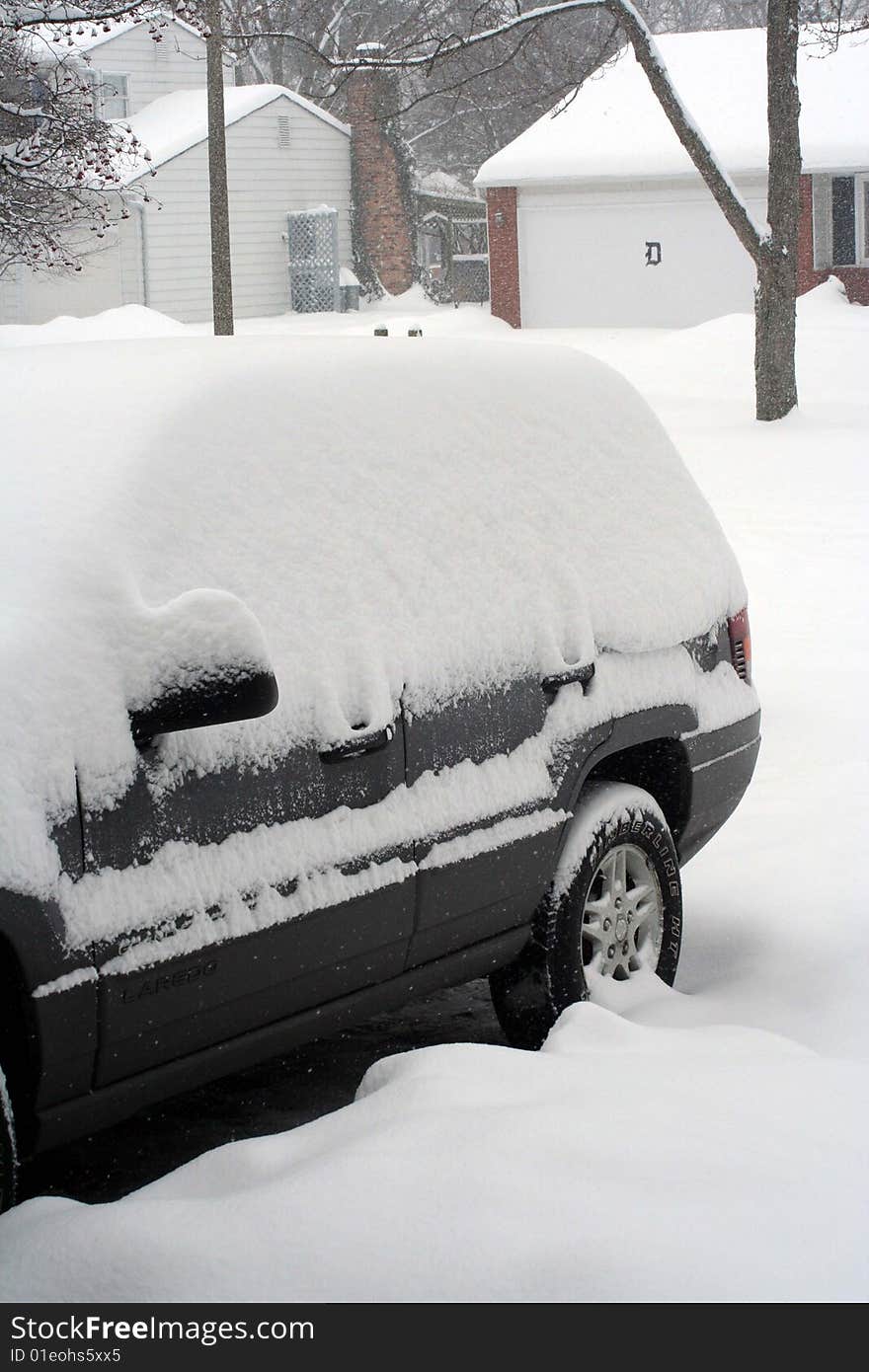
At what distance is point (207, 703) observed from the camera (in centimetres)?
327

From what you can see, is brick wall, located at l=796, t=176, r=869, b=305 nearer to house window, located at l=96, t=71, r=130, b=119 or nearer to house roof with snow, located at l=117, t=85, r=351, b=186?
house roof with snow, located at l=117, t=85, r=351, b=186

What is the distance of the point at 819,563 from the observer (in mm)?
12664

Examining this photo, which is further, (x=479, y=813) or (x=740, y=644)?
(x=740, y=644)

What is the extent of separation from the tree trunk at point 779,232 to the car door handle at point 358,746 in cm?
1696

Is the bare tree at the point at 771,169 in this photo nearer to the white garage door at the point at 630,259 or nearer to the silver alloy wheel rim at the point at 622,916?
the white garage door at the point at 630,259

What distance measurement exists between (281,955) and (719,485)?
13.6 meters

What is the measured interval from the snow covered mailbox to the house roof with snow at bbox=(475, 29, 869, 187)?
2808cm

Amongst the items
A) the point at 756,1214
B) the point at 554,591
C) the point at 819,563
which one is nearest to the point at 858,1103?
the point at 756,1214

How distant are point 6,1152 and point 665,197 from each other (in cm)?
3231

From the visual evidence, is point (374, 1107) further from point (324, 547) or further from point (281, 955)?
point (324, 547)

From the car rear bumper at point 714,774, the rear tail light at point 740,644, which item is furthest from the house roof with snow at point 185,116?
the car rear bumper at point 714,774

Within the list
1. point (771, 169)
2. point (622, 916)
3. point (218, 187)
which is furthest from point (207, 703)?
point (218, 187)

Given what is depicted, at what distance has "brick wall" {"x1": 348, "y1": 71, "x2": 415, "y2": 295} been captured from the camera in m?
40.5

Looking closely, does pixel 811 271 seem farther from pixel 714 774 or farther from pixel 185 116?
pixel 714 774
